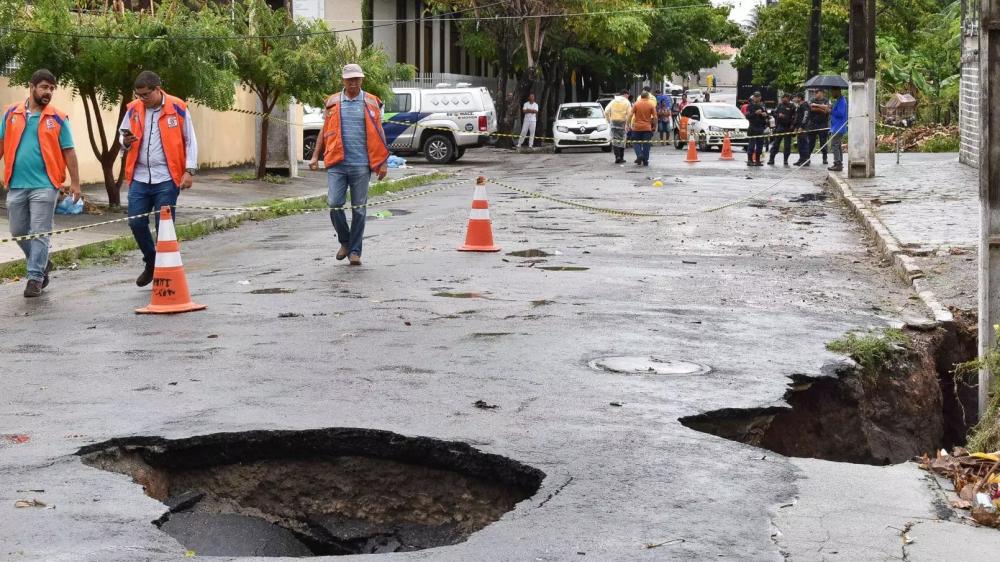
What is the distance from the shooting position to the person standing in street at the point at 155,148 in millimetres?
10609

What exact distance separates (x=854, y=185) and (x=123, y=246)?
12.6 metres

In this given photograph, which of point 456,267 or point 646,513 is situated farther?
point 456,267

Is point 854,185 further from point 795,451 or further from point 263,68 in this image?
point 795,451

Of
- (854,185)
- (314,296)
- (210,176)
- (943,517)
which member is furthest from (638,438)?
(210,176)

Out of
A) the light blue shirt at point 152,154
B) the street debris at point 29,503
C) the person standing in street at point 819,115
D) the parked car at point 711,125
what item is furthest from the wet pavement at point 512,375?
the parked car at point 711,125

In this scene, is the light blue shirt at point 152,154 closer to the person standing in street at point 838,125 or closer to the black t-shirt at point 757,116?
the person standing in street at point 838,125

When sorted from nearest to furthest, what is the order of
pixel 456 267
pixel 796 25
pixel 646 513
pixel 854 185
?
pixel 646 513 < pixel 456 267 < pixel 854 185 < pixel 796 25

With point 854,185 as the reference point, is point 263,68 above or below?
above

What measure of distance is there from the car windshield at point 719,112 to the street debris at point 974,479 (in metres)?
33.5

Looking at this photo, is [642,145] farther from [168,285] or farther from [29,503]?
[29,503]

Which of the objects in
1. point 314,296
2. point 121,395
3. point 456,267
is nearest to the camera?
point 121,395

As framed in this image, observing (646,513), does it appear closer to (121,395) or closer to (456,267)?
(121,395)

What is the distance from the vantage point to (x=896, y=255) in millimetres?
12656

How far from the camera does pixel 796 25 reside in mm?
55000
